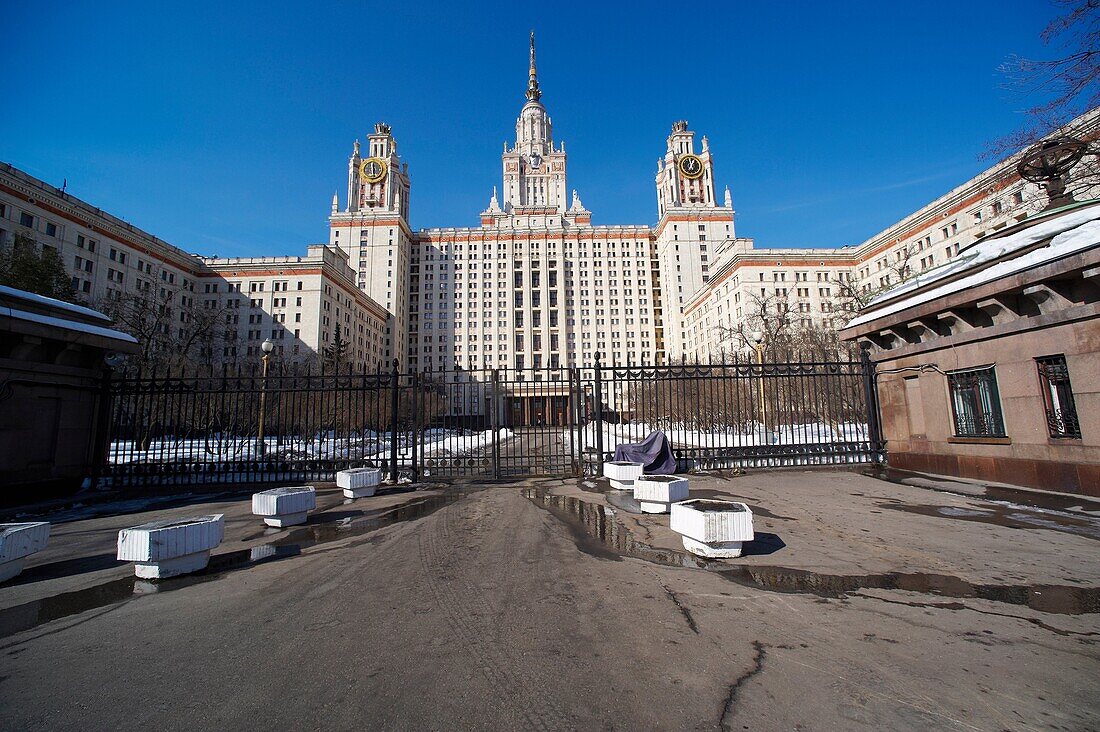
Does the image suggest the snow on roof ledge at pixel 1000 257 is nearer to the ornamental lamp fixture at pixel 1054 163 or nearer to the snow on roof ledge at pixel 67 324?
the ornamental lamp fixture at pixel 1054 163

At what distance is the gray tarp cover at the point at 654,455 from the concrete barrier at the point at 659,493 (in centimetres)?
284

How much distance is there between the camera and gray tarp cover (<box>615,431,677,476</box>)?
37.2ft

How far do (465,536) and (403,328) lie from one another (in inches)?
3797

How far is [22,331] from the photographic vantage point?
953 cm

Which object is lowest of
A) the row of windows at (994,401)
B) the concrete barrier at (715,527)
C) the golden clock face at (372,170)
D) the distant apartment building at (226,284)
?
the concrete barrier at (715,527)

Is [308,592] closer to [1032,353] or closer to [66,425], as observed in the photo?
[66,425]

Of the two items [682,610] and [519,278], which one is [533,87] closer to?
[519,278]

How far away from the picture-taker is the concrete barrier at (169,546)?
16.6 ft

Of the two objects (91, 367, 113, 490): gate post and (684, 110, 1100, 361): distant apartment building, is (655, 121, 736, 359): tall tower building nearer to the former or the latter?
(684, 110, 1100, 361): distant apartment building

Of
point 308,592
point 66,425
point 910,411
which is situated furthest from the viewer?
point 910,411

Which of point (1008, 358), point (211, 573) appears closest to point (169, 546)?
point (211, 573)

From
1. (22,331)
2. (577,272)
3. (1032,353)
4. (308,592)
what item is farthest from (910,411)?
(577,272)

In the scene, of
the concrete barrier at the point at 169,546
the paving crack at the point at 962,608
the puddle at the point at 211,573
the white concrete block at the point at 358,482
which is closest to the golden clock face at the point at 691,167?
the white concrete block at the point at 358,482

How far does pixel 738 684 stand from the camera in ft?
9.66
